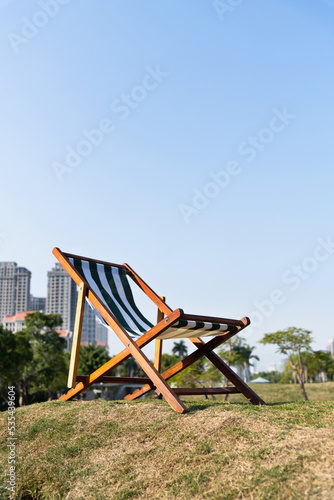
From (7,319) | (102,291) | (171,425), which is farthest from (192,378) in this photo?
(7,319)

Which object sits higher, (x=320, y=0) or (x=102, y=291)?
(x=320, y=0)

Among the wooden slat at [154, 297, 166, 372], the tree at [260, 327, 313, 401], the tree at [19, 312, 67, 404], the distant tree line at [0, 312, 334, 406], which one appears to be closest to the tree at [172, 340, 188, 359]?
the distant tree line at [0, 312, 334, 406]

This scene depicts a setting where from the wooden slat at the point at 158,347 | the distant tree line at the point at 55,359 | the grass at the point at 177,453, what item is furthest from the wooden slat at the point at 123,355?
the distant tree line at the point at 55,359

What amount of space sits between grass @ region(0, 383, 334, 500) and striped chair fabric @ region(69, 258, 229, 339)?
1021 millimetres

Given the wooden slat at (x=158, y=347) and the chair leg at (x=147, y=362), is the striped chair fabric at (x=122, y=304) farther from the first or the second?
the wooden slat at (x=158, y=347)

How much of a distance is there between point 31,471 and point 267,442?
100 inches

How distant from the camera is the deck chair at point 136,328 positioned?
532 centimetres

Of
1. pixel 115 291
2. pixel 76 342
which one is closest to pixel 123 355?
pixel 76 342

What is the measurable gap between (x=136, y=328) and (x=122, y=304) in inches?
33.5

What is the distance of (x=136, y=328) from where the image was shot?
244 inches

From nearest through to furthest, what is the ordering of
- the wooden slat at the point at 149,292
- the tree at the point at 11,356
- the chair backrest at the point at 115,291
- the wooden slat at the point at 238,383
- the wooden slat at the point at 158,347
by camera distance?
the wooden slat at the point at 238,383 < the chair backrest at the point at 115,291 < the wooden slat at the point at 149,292 < the wooden slat at the point at 158,347 < the tree at the point at 11,356

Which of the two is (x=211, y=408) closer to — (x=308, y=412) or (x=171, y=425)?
(x=171, y=425)

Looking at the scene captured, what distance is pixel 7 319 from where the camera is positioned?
13650 cm

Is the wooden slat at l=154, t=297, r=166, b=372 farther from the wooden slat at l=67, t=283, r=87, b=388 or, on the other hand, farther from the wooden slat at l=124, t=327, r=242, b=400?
the wooden slat at l=67, t=283, r=87, b=388
